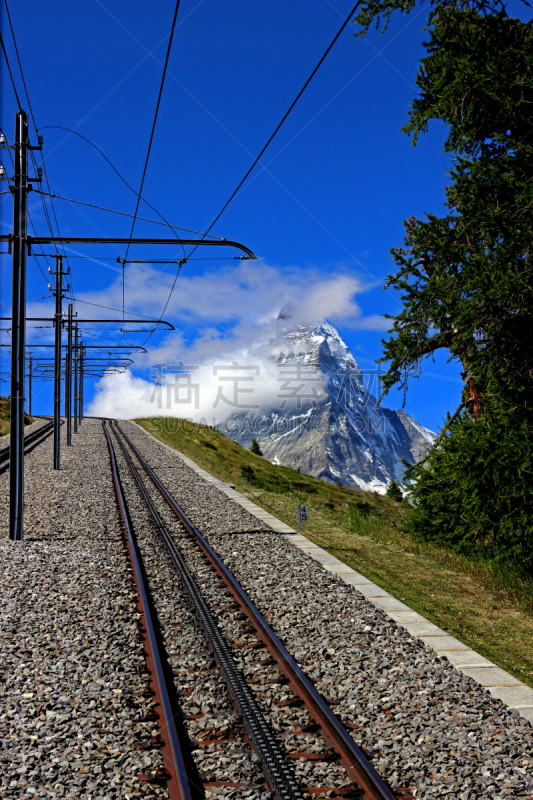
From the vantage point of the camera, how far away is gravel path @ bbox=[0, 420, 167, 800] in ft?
14.8

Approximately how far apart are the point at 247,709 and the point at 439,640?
3.27 meters

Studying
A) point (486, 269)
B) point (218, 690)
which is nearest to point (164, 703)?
point (218, 690)

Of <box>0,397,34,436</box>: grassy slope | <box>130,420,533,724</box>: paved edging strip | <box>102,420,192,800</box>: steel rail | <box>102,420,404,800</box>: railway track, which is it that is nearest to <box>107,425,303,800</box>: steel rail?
<box>102,420,404,800</box>: railway track

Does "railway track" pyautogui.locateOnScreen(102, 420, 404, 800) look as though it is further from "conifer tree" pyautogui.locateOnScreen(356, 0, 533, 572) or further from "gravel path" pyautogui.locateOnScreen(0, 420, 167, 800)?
"conifer tree" pyautogui.locateOnScreen(356, 0, 533, 572)

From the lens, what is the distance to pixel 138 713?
17.8 ft

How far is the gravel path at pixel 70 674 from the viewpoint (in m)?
4.50

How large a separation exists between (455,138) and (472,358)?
5.43 metres

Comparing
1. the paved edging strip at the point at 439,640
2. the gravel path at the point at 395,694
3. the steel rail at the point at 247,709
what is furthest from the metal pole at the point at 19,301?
the paved edging strip at the point at 439,640

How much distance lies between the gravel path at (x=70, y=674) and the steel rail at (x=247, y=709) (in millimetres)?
842

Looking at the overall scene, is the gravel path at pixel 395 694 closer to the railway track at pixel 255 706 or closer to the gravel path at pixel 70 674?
the railway track at pixel 255 706

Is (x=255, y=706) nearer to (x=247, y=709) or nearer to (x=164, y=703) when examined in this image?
(x=247, y=709)

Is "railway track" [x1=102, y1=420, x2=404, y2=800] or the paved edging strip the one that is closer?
"railway track" [x1=102, y1=420, x2=404, y2=800]

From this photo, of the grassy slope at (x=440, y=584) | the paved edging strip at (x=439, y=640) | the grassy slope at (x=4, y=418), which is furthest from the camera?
the grassy slope at (x=4, y=418)

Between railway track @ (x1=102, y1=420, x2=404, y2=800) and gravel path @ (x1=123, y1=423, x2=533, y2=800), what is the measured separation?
0.87 ft
